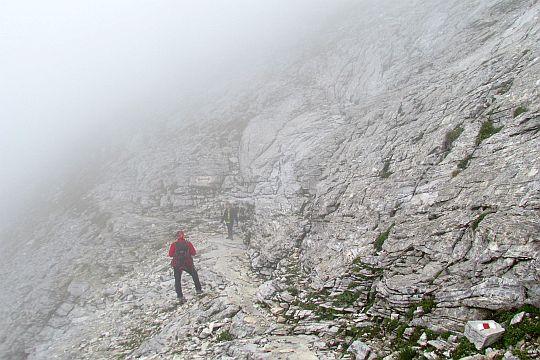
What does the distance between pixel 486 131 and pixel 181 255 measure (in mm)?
12399

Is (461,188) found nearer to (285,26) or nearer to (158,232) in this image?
(158,232)

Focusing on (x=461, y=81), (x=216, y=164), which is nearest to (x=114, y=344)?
(x=216, y=164)

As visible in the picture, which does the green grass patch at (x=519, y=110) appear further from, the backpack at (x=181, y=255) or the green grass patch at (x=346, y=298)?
the backpack at (x=181, y=255)

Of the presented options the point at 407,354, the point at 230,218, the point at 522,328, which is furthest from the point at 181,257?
the point at 522,328

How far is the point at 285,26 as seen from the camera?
172 feet

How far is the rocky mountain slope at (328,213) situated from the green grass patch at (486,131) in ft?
0.29

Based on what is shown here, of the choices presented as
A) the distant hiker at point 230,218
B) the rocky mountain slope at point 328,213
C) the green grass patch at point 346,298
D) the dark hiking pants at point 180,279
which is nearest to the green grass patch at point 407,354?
the rocky mountain slope at point 328,213

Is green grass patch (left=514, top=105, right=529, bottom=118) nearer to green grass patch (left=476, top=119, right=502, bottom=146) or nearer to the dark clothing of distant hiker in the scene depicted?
green grass patch (left=476, top=119, right=502, bottom=146)

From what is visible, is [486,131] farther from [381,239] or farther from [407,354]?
[407,354]

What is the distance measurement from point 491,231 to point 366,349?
14.7ft

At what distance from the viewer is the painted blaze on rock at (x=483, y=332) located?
304 inches

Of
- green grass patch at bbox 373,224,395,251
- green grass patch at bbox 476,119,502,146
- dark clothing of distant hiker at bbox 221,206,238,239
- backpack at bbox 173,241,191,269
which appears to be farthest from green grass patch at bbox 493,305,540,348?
dark clothing of distant hiker at bbox 221,206,238,239

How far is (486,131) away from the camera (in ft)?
43.6

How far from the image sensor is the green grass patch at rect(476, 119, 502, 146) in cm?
1297
